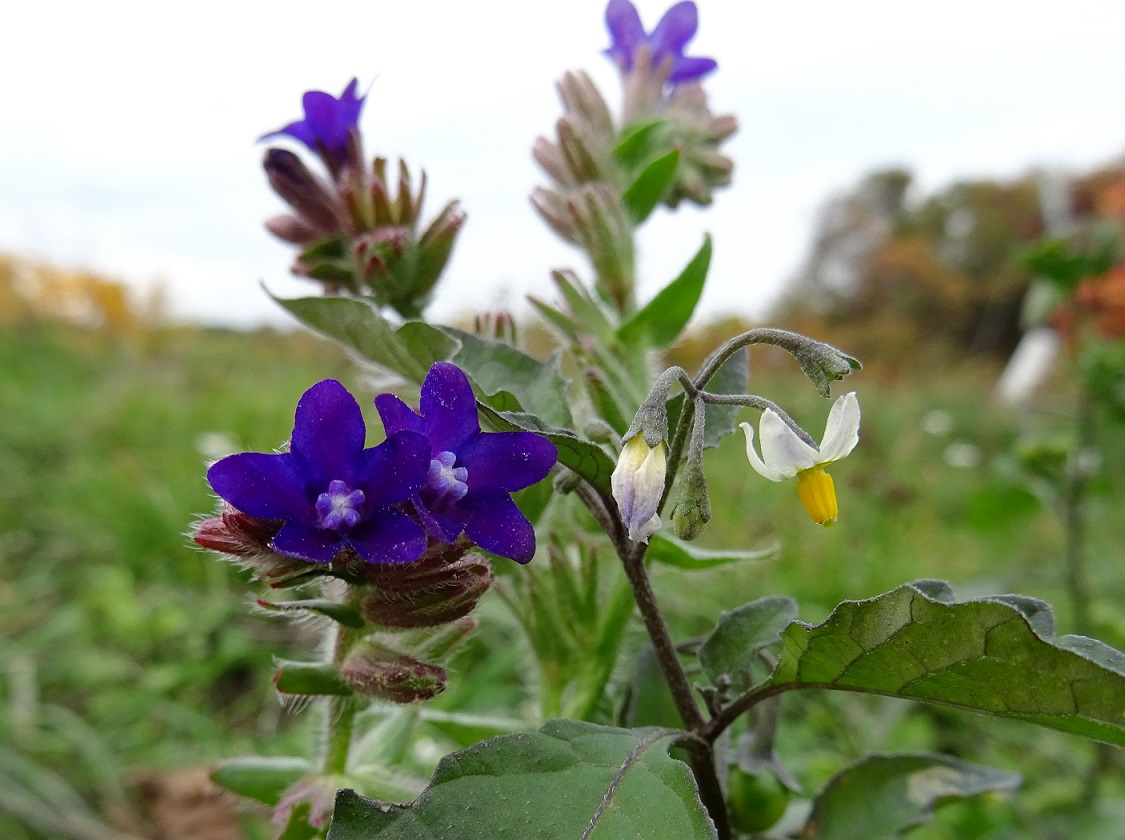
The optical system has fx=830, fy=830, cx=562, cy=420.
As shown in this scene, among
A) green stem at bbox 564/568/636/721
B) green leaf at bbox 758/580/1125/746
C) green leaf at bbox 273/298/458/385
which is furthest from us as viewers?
green stem at bbox 564/568/636/721

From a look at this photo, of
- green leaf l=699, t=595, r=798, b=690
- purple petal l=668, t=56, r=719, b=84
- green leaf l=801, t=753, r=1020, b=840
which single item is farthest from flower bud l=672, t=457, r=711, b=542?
purple petal l=668, t=56, r=719, b=84

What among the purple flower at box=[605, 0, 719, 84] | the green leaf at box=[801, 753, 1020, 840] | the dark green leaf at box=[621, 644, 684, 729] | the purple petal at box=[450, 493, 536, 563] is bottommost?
the green leaf at box=[801, 753, 1020, 840]

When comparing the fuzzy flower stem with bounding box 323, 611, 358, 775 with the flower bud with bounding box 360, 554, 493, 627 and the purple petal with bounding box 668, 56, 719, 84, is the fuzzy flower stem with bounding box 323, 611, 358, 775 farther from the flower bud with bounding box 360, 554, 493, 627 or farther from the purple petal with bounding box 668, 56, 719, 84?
the purple petal with bounding box 668, 56, 719, 84

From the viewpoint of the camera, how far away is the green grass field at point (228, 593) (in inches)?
86.4

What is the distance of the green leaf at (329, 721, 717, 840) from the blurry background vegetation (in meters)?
0.23

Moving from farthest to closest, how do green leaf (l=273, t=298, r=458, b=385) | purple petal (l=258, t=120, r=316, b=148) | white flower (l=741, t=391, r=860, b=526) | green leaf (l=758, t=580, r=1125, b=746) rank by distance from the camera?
purple petal (l=258, t=120, r=316, b=148) → green leaf (l=273, t=298, r=458, b=385) → white flower (l=741, t=391, r=860, b=526) → green leaf (l=758, t=580, r=1125, b=746)

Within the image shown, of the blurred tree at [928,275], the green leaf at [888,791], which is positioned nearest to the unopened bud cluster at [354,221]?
the green leaf at [888,791]

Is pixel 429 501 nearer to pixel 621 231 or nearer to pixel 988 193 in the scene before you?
pixel 621 231

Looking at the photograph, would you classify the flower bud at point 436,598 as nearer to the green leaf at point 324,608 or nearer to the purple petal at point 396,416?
the green leaf at point 324,608

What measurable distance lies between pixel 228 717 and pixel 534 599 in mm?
2499

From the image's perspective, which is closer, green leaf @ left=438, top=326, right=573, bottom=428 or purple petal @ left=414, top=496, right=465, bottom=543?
purple petal @ left=414, top=496, right=465, bottom=543

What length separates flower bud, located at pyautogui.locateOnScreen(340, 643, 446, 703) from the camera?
2.29 feet

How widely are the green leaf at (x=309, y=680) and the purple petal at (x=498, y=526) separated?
0.21 meters

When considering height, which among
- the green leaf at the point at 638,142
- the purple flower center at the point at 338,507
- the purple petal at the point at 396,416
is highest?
the green leaf at the point at 638,142
